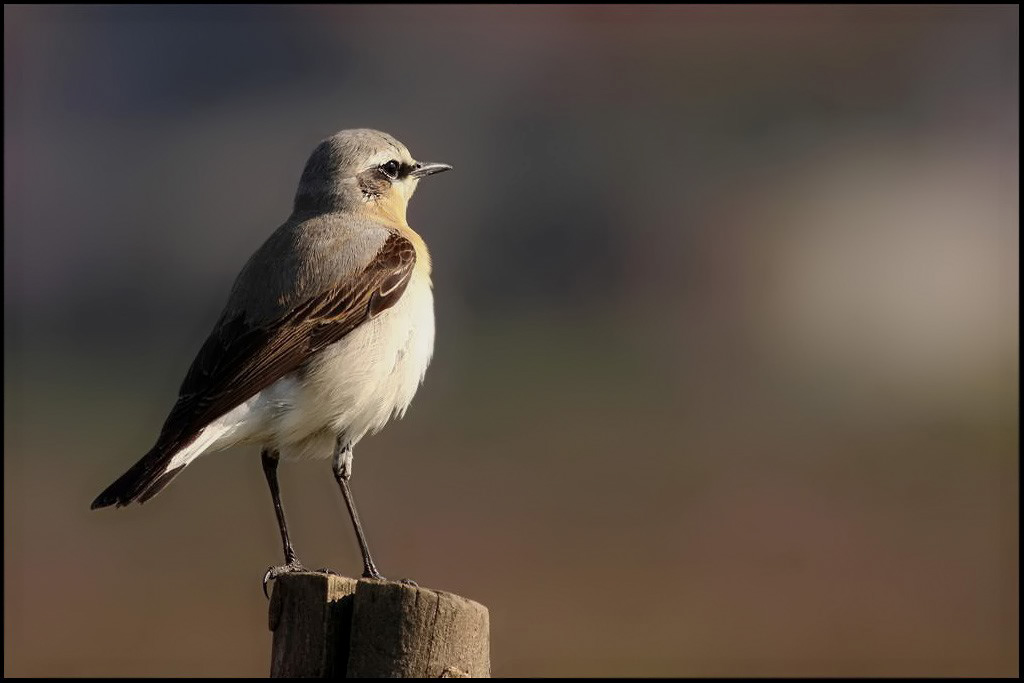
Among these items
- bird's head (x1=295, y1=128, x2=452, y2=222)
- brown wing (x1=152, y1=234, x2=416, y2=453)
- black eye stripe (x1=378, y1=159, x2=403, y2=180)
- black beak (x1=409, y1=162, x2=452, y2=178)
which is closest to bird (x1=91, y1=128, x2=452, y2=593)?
brown wing (x1=152, y1=234, x2=416, y2=453)

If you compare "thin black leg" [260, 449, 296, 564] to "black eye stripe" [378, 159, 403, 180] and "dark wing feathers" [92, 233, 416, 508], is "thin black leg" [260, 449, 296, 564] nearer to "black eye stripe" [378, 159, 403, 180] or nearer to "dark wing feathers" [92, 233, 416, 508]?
"dark wing feathers" [92, 233, 416, 508]

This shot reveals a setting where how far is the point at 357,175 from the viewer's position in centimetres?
673

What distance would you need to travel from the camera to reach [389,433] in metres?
21.2

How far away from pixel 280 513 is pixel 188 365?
843mm

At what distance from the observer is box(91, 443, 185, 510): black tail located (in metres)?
5.12

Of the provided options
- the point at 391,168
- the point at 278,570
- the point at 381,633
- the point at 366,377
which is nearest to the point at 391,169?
the point at 391,168

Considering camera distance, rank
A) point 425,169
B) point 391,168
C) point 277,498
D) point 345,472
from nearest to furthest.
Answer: point 277,498 < point 345,472 < point 391,168 < point 425,169

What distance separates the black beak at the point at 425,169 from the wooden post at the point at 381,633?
10.5 feet

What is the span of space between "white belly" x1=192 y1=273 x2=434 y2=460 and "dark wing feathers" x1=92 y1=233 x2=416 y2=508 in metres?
0.06

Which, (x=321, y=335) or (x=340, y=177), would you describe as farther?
(x=340, y=177)

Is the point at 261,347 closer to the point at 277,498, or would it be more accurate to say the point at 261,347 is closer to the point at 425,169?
the point at 277,498

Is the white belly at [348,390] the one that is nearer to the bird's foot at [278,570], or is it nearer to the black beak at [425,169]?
the bird's foot at [278,570]

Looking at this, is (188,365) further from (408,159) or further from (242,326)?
(408,159)

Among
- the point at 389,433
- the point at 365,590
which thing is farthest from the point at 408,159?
the point at 389,433
